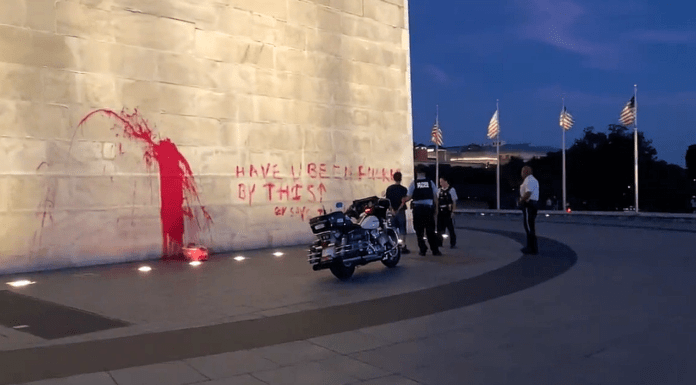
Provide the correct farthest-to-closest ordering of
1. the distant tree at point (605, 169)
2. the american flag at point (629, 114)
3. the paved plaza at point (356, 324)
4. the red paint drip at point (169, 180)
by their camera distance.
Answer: the distant tree at point (605, 169) → the american flag at point (629, 114) → the red paint drip at point (169, 180) → the paved plaza at point (356, 324)

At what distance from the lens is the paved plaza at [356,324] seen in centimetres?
594

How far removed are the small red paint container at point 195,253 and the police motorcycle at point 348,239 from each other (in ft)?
11.4

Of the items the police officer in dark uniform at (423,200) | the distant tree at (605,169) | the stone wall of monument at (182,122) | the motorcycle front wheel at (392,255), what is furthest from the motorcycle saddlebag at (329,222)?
the distant tree at (605,169)

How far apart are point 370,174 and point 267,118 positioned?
434 centimetres

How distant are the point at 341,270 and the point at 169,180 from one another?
5097mm

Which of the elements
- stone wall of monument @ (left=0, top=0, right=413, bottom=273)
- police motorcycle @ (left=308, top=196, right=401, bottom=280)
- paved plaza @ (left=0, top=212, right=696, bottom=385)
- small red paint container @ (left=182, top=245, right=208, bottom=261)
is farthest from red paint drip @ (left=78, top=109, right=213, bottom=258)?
police motorcycle @ (left=308, top=196, right=401, bottom=280)

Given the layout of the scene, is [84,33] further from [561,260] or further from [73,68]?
[561,260]

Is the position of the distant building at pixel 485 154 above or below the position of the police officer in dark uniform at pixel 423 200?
above

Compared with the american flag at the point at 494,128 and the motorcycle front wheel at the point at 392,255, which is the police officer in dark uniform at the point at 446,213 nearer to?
the motorcycle front wheel at the point at 392,255

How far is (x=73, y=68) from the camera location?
12.5 meters

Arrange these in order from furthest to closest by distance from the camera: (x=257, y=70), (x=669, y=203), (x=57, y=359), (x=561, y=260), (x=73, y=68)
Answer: (x=669, y=203) < (x=257, y=70) < (x=561, y=260) < (x=73, y=68) < (x=57, y=359)

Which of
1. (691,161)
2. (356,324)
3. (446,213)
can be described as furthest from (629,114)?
(691,161)

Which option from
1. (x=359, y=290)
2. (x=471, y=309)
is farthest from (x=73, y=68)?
(x=471, y=309)

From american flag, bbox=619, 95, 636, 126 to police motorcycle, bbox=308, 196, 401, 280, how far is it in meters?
25.7
